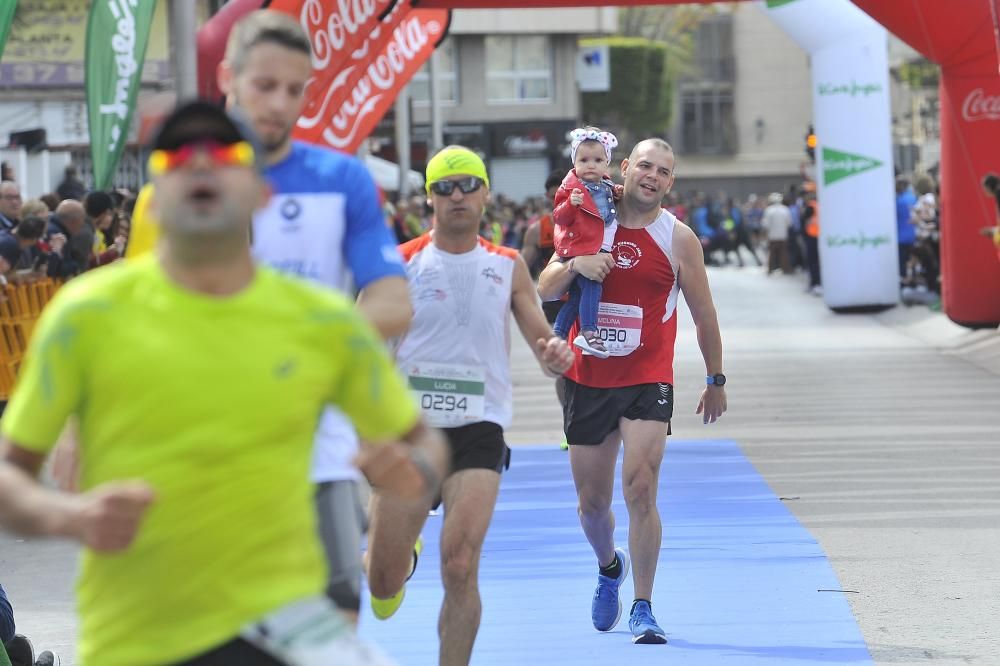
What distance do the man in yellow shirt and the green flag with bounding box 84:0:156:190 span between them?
10.3 m

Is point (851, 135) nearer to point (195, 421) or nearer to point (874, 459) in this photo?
point (874, 459)

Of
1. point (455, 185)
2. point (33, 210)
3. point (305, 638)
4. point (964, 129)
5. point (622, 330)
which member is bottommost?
point (305, 638)

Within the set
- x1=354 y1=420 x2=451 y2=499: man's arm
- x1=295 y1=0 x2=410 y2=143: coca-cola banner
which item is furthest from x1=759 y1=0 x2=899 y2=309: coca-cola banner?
x1=354 y1=420 x2=451 y2=499: man's arm

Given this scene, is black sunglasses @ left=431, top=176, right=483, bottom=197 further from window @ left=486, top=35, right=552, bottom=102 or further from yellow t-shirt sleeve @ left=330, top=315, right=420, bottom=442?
window @ left=486, top=35, right=552, bottom=102

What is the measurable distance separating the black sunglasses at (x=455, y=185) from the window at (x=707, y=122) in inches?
3266

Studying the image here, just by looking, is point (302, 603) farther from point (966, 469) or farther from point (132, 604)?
point (966, 469)

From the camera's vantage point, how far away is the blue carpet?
24.2 feet

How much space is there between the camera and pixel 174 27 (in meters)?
13.4

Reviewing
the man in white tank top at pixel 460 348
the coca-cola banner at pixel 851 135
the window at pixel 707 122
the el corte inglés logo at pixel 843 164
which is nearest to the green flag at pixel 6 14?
the man in white tank top at pixel 460 348

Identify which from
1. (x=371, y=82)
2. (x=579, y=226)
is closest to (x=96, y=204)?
(x=371, y=82)

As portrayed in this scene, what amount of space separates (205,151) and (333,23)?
11239 millimetres

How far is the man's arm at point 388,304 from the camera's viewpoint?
14.9 feet

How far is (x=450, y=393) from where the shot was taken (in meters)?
6.34

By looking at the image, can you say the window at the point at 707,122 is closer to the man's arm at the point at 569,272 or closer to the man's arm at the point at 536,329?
the man's arm at the point at 569,272
